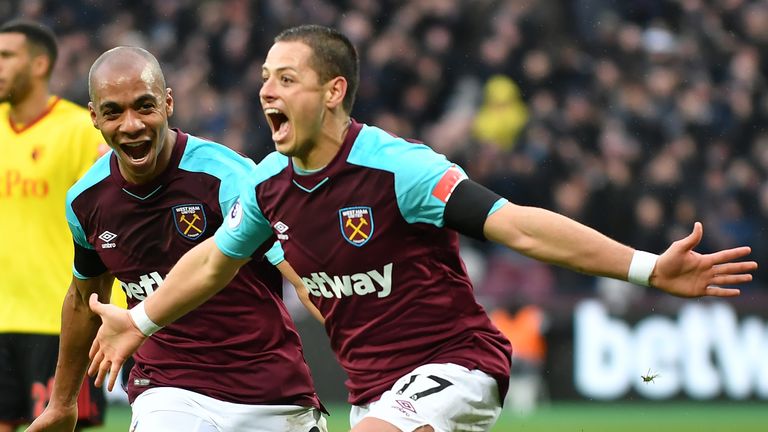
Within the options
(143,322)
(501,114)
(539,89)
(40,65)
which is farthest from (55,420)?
(539,89)

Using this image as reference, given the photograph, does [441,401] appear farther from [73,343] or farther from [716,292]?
[73,343]

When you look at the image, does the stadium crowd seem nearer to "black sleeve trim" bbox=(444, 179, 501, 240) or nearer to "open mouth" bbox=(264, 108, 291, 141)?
"open mouth" bbox=(264, 108, 291, 141)

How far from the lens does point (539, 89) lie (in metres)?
17.6

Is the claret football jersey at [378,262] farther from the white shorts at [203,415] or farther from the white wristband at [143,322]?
the white shorts at [203,415]

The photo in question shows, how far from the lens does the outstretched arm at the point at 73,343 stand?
6.67 meters

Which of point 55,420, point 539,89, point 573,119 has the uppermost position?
point 539,89

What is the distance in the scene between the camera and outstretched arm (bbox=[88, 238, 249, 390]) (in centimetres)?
586

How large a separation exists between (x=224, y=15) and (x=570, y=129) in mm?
5014

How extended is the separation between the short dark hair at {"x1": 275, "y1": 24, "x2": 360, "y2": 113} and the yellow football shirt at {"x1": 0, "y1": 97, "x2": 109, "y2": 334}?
2.51 meters

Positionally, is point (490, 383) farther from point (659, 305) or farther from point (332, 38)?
point (659, 305)

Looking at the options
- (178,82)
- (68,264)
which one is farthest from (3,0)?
(68,264)

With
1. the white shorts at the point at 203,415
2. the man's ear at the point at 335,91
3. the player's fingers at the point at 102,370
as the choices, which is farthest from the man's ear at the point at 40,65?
the man's ear at the point at 335,91

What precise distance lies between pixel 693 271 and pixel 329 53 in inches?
69.9

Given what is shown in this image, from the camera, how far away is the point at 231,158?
6.37 meters
